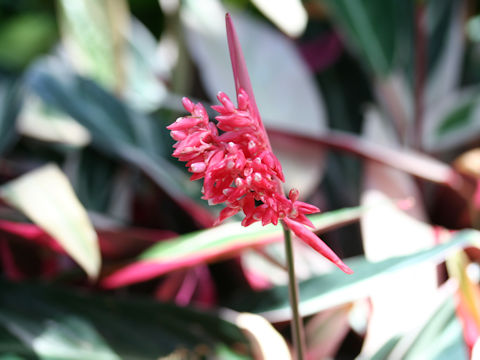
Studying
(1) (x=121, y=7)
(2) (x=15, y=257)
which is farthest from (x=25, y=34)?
(2) (x=15, y=257)

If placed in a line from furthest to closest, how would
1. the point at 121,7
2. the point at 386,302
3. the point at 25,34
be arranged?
1. the point at 25,34
2. the point at 121,7
3. the point at 386,302

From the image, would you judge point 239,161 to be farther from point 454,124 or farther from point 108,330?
point 454,124

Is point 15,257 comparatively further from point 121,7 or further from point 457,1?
point 457,1

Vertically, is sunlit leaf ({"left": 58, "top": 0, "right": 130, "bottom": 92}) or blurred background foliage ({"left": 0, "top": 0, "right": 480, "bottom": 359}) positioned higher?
sunlit leaf ({"left": 58, "top": 0, "right": 130, "bottom": 92})

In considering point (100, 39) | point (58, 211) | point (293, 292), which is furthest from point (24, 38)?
point (293, 292)

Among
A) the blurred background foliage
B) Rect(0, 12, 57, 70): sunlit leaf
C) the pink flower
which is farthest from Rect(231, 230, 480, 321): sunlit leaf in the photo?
Rect(0, 12, 57, 70): sunlit leaf

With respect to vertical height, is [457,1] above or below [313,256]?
above

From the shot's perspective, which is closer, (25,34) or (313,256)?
(313,256)

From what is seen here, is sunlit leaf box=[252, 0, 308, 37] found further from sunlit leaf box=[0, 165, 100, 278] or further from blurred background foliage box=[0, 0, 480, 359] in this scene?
sunlit leaf box=[0, 165, 100, 278]
